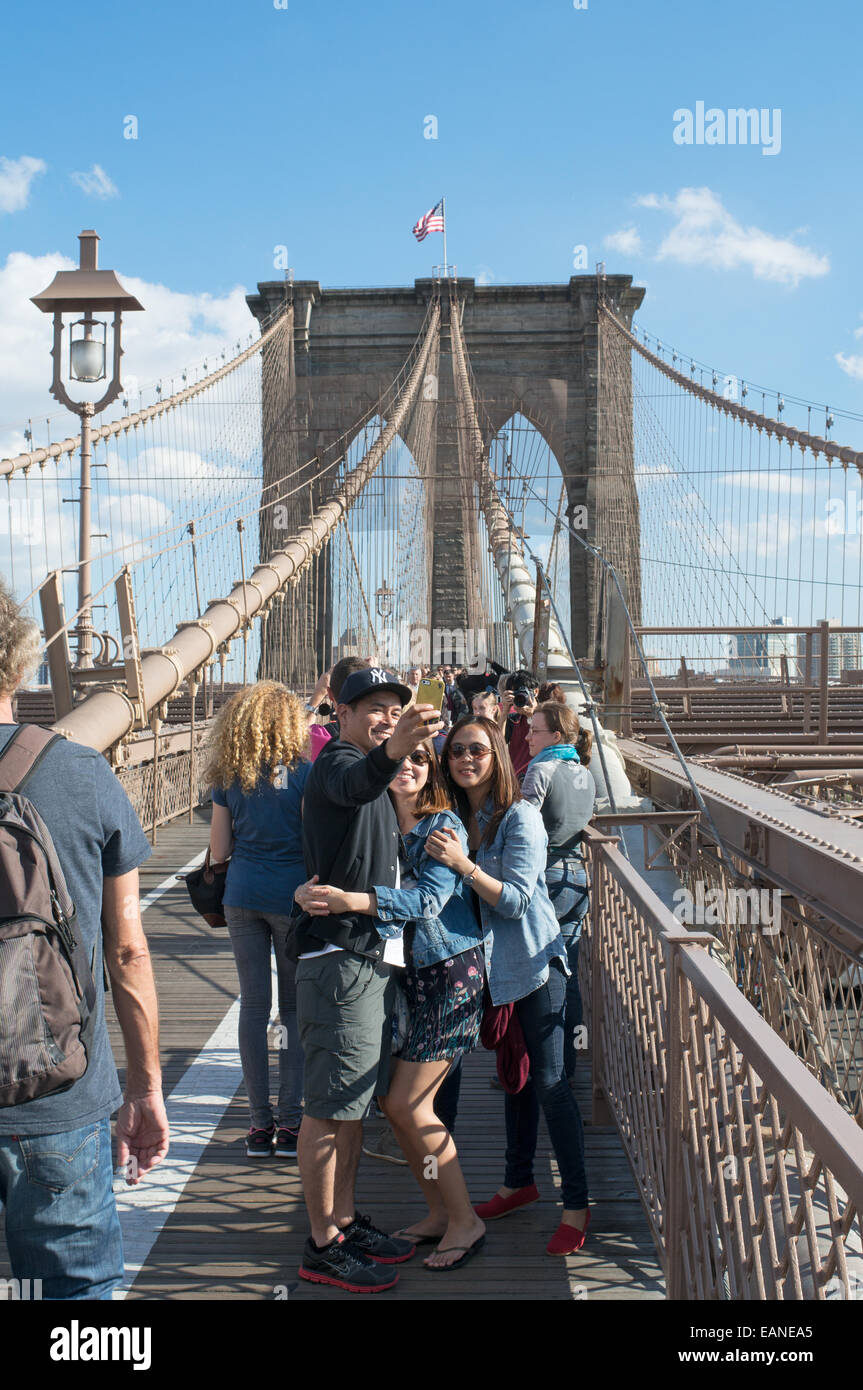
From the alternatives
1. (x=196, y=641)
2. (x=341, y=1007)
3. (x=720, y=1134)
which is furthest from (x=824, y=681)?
(x=720, y=1134)

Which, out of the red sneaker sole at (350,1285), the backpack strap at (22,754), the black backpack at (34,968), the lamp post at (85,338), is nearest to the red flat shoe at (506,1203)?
the red sneaker sole at (350,1285)

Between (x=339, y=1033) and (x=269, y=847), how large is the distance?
0.82 m

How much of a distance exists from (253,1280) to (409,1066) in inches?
22.0

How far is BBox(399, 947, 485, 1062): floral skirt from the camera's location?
2.60 metres

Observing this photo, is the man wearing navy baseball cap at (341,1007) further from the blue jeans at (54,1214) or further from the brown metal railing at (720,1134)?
the blue jeans at (54,1214)

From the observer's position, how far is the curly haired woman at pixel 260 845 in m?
3.17

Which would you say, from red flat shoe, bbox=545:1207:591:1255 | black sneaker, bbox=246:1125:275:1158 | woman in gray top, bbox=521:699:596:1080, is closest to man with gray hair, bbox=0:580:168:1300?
red flat shoe, bbox=545:1207:591:1255

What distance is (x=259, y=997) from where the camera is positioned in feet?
10.5

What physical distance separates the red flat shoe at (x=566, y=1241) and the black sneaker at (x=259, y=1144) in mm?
908

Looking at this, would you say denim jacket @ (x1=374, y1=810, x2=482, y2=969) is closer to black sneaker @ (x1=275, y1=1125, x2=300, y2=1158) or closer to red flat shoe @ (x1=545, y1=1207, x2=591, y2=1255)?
red flat shoe @ (x1=545, y1=1207, x2=591, y2=1255)

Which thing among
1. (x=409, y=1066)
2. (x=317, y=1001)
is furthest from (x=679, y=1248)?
(x=317, y=1001)

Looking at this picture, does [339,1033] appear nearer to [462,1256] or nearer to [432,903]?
[432,903]

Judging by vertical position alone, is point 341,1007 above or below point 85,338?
below

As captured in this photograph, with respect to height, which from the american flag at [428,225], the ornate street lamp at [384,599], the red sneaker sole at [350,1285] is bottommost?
the red sneaker sole at [350,1285]
